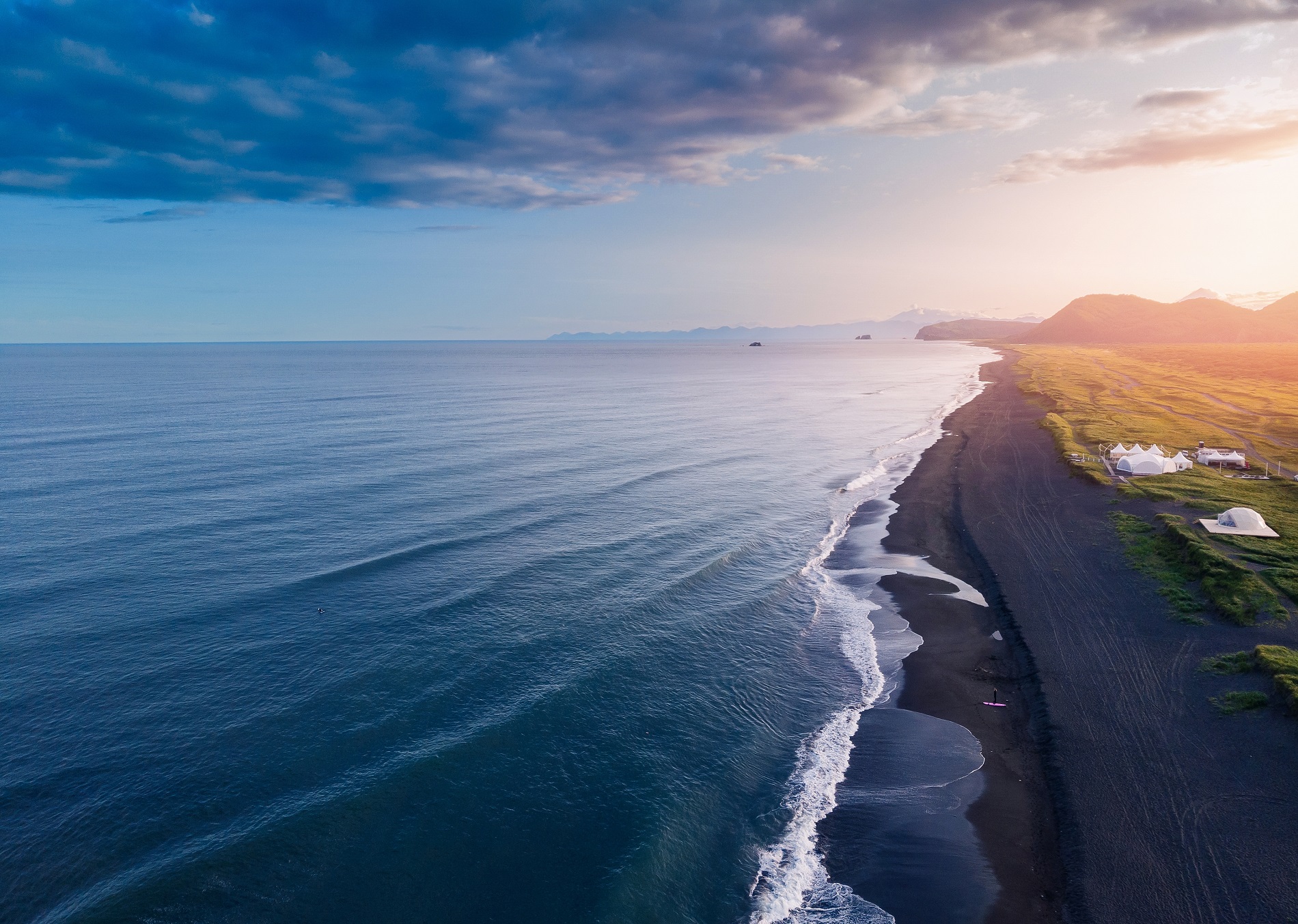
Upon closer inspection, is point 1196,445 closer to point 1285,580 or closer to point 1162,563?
point 1162,563

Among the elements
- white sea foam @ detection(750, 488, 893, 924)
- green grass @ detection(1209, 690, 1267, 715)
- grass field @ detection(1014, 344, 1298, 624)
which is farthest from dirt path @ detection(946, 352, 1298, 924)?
white sea foam @ detection(750, 488, 893, 924)

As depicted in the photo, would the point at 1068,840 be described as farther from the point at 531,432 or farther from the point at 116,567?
the point at 531,432

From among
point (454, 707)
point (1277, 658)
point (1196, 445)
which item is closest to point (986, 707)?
point (1277, 658)

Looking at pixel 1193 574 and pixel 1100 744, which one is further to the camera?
pixel 1193 574

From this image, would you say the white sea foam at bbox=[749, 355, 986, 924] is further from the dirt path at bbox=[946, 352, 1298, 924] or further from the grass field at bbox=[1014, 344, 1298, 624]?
the grass field at bbox=[1014, 344, 1298, 624]

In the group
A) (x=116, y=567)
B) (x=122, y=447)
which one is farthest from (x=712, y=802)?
(x=122, y=447)

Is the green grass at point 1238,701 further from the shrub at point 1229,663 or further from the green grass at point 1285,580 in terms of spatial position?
the green grass at point 1285,580
